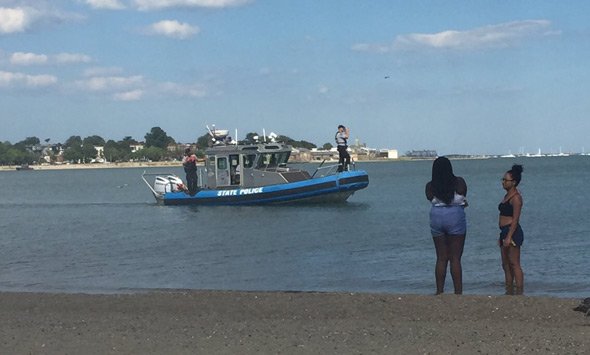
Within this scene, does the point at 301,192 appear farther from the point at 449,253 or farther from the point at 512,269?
the point at 449,253

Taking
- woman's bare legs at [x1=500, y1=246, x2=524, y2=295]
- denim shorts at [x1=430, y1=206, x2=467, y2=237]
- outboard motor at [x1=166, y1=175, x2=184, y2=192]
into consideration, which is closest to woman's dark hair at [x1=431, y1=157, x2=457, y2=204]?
denim shorts at [x1=430, y1=206, x2=467, y2=237]

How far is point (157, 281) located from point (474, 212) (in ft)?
71.2

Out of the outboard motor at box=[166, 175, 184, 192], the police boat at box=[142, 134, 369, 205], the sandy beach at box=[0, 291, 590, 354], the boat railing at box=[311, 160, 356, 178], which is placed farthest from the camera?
the outboard motor at box=[166, 175, 184, 192]

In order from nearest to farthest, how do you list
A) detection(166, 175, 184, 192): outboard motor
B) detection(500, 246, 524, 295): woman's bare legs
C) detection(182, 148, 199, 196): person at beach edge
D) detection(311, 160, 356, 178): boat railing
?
detection(500, 246, 524, 295): woman's bare legs → detection(182, 148, 199, 196): person at beach edge → detection(311, 160, 356, 178): boat railing → detection(166, 175, 184, 192): outboard motor

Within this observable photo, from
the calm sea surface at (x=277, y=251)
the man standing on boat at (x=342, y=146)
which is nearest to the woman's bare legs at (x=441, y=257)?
the calm sea surface at (x=277, y=251)

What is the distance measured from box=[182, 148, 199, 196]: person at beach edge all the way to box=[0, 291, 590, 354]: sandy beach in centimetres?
2482

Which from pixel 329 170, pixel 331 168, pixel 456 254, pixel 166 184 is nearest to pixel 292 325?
pixel 456 254

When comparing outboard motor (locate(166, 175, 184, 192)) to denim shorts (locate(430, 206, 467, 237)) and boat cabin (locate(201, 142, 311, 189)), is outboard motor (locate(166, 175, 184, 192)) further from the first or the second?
denim shorts (locate(430, 206, 467, 237))

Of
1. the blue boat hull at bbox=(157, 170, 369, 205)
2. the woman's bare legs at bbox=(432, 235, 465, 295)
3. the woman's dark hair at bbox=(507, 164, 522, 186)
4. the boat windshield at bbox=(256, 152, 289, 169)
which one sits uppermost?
the woman's dark hair at bbox=(507, 164, 522, 186)

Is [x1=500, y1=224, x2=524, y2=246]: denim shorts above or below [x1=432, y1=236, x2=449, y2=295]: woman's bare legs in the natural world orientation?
above

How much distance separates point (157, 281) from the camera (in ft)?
53.5

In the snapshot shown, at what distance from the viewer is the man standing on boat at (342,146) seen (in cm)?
3372

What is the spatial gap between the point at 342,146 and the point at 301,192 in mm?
2445

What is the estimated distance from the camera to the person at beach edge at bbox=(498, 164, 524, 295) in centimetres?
1105
